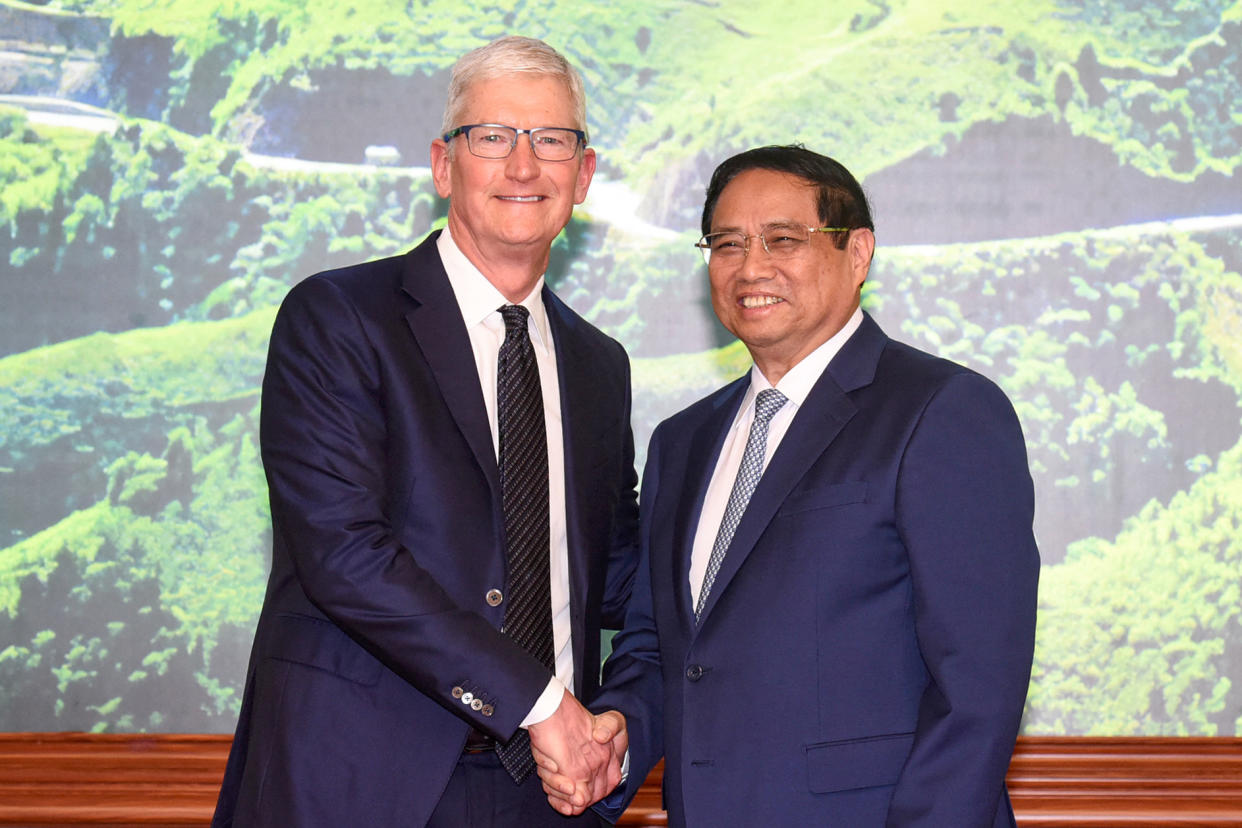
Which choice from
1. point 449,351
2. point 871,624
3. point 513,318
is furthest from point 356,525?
point 871,624

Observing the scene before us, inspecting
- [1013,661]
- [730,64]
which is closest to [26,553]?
[730,64]

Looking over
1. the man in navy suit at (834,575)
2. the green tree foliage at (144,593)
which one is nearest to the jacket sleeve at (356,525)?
the man in navy suit at (834,575)

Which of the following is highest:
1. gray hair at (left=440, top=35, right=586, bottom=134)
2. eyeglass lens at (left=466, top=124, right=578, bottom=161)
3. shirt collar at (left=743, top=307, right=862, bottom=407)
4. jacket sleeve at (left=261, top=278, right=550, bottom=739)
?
gray hair at (left=440, top=35, right=586, bottom=134)

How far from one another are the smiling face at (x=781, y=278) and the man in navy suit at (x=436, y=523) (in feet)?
1.05

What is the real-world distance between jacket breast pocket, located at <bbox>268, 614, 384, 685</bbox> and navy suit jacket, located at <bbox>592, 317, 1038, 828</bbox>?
528 millimetres

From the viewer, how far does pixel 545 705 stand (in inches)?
74.5

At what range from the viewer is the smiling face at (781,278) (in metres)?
2.11

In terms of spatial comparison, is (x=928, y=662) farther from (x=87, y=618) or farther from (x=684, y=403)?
(x=87, y=618)

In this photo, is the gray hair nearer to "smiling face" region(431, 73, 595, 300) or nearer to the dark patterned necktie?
"smiling face" region(431, 73, 595, 300)

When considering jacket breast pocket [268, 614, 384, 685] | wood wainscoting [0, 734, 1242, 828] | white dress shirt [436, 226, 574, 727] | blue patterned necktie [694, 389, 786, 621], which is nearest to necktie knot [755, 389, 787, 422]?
blue patterned necktie [694, 389, 786, 621]

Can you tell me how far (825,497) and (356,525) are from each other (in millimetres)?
746

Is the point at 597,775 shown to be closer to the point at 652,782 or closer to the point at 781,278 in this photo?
the point at 781,278

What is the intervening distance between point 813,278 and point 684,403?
1.38 m

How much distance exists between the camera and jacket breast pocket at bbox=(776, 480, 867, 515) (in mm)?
1863
